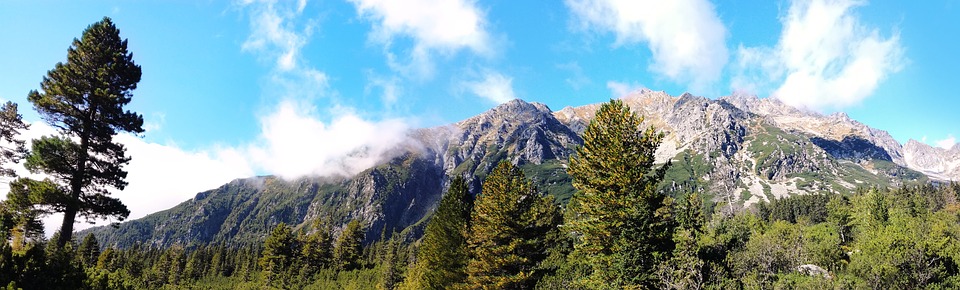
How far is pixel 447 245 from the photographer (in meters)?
39.8

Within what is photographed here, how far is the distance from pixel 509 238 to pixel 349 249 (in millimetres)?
64438

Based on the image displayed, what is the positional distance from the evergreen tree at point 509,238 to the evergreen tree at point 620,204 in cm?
538

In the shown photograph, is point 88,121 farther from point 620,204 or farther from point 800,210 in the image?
point 800,210

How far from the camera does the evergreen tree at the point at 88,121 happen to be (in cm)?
2180

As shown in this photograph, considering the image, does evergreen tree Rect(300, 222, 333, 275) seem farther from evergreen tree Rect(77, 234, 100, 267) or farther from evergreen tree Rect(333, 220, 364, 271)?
evergreen tree Rect(77, 234, 100, 267)

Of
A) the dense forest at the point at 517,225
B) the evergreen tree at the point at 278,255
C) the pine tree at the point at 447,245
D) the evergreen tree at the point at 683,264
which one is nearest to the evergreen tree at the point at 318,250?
the evergreen tree at the point at 278,255

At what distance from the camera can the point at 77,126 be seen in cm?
2259

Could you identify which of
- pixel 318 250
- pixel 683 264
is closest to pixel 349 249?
pixel 318 250

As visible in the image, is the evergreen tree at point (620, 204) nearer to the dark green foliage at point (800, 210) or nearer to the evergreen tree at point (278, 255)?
the evergreen tree at point (278, 255)

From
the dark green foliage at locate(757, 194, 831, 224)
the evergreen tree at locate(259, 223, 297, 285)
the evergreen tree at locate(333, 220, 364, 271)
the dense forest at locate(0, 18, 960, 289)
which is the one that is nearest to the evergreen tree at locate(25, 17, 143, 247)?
the dense forest at locate(0, 18, 960, 289)

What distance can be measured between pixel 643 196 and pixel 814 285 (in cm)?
1142

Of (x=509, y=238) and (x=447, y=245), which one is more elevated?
(x=509, y=238)

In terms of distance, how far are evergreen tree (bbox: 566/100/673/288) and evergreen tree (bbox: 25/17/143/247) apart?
89.1ft

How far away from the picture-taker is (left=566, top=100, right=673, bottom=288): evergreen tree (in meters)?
23.8
